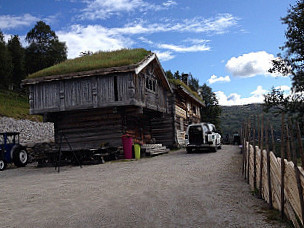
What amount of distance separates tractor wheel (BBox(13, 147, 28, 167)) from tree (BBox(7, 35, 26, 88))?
4288cm

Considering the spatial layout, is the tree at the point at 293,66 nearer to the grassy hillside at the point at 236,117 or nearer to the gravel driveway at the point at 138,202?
the gravel driveway at the point at 138,202

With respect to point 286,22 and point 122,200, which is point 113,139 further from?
point 286,22

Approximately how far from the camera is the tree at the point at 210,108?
54.6m

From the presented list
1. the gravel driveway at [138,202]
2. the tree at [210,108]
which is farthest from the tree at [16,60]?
the gravel driveway at [138,202]

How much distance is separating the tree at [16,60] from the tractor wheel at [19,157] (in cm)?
4288

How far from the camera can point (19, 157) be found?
18250 millimetres

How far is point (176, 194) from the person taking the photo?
7875 mm

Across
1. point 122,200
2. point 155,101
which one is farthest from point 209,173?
point 155,101

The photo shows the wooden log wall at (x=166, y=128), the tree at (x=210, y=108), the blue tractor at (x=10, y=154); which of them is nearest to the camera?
the blue tractor at (x=10, y=154)

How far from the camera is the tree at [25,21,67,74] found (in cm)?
5919

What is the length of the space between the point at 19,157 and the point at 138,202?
13.4 meters

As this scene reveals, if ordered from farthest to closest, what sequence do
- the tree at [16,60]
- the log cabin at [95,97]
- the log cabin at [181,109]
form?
the tree at [16,60] → the log cabin at [181,109] → the log cabin at [95,97]

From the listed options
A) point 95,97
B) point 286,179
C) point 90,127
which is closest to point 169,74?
point 90,127

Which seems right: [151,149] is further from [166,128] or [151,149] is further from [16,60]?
[16,60]
